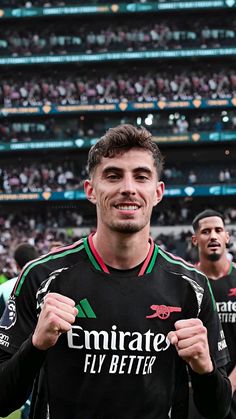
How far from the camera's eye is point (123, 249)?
2389 millimetres

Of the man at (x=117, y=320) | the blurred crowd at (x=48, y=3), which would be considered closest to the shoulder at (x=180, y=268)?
the man at (x=117, y=320)

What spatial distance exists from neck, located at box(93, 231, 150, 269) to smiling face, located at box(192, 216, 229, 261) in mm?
2369

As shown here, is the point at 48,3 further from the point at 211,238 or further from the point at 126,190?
the point at 126,190

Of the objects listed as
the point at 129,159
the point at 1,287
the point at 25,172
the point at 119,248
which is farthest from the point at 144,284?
the point at 25,172

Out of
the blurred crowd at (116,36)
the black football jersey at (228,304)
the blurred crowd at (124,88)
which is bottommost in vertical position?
the black football jersey at (228,304)

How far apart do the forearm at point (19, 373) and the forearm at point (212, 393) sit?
603 millimetres

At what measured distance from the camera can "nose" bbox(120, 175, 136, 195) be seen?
2271 millimetres

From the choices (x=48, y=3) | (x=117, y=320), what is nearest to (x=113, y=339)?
(x=117, y=320)

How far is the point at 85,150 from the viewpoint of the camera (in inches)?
1431

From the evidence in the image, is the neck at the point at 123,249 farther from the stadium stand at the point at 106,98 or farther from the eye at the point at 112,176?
the stadium stand at the point at 106,98

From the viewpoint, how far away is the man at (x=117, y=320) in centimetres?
221

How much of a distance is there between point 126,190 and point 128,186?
0.9 inches

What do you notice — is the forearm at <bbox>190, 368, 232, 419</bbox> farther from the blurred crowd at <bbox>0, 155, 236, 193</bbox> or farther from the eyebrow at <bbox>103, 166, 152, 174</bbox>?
the blurred crowd at <bbox>0, 155, 236, 193</bbox>

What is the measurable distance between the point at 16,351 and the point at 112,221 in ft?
2.11
